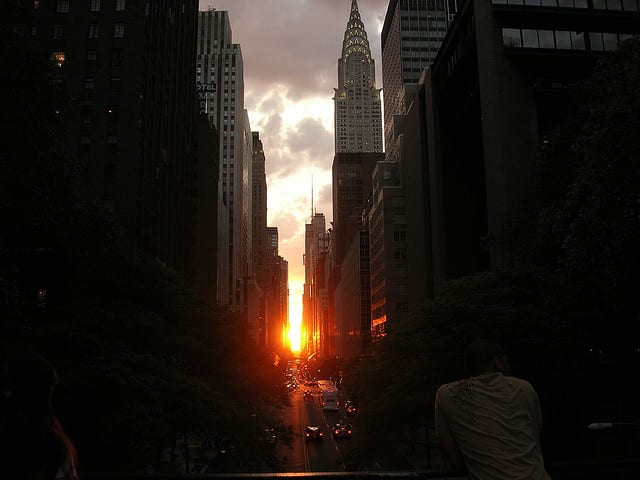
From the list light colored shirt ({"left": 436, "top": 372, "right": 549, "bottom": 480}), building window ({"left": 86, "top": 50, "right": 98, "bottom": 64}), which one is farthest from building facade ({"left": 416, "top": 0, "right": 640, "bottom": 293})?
light colored shirt ({"left": 436, "top": 372, "right": 549, "bottom": 480})

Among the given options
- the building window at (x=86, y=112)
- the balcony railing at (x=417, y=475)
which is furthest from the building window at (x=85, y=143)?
the balcony railing at (x=417, y=475)

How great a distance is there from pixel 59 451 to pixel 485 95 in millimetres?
54245

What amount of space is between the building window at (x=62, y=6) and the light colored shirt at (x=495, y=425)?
70298 millimetres

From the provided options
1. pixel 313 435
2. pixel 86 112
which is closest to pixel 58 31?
pixel 86 112

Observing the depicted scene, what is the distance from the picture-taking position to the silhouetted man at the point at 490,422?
4.09 m

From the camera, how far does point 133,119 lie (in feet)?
201

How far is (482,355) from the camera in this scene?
4305 millimetres

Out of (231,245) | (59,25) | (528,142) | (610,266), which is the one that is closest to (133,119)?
(59,25)

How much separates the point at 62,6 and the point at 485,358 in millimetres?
70927

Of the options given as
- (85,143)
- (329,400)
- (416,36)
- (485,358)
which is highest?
(416,36)

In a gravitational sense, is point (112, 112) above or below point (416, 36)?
below

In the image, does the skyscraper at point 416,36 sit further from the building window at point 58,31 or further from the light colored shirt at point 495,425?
the light colored shirt at point 495,425

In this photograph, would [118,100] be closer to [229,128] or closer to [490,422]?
[490,422]

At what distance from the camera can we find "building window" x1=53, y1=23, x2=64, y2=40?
62.9 meters
